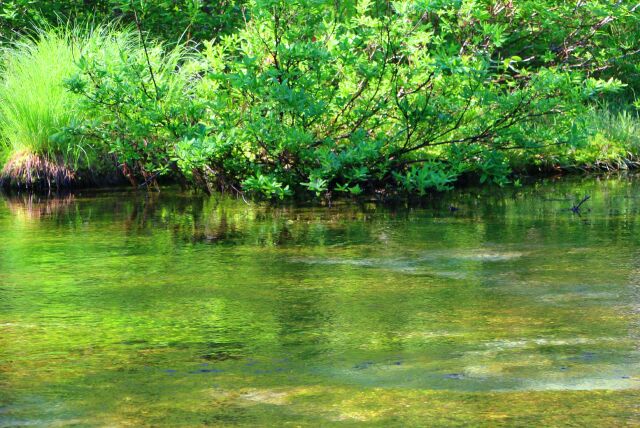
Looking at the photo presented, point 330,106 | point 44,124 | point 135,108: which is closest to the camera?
point 135,108

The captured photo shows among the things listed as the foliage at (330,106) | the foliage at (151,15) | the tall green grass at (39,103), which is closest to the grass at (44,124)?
the tall green grass at (39,103)

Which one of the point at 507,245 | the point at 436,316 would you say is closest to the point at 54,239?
the point at 507,245

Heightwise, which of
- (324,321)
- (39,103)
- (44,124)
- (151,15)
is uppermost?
(151,15)

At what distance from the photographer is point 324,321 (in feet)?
18.0

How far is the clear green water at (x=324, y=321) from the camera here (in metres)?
4.08

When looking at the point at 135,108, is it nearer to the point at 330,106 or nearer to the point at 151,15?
the point at 330,106

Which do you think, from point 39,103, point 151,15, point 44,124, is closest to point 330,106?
point 44,124

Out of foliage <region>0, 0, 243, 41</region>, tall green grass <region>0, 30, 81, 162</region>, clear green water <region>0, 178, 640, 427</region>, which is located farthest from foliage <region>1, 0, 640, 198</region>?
foliage <region>0, 0, 243, 41</region>

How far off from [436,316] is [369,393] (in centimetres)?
142

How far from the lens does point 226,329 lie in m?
5.37

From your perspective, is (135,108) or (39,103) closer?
(135,108)

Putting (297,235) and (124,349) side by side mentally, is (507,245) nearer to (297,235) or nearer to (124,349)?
(297,235)

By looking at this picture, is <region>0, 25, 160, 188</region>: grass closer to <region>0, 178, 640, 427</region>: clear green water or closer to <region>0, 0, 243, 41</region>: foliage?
<region>0, 0, 243, 41</region>: foliage

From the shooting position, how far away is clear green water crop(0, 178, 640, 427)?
4.08 metres
